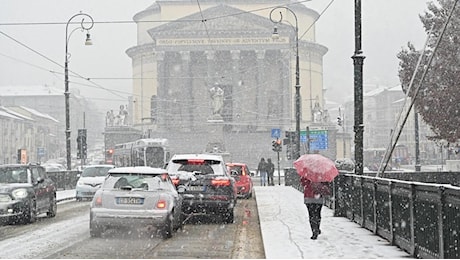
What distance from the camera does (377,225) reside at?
14305mm

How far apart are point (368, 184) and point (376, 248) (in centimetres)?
311

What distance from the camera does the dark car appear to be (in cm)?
1789

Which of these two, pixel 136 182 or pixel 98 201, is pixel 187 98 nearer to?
pixel 136 182

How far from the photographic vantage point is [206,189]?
1825cm

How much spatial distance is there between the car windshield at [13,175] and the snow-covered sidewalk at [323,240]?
20.0 ft

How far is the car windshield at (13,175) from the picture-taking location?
19219mm

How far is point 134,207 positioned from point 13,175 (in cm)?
566

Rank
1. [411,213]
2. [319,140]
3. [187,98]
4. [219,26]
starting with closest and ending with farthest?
1. [411,213]
2. [319,140]
3. [219,26]
4. [187,98]

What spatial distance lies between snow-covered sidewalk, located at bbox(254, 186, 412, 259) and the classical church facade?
6328 centimetres

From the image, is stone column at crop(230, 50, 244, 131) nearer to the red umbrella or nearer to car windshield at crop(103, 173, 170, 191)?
car windshield at crop(103, 173, 170, 191)

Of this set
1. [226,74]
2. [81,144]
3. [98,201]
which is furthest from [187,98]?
[98,201]

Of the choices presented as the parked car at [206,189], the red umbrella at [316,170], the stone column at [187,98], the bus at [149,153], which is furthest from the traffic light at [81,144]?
the stone column at [187,98]

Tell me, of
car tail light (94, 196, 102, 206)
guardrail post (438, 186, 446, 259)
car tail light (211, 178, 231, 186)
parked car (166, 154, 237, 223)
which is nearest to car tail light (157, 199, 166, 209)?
car tail light (94, 196, 102, 206)

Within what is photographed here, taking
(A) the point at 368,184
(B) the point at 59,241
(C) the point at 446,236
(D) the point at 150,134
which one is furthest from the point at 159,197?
(D) the point at 150,134
